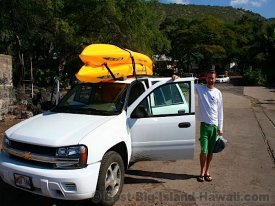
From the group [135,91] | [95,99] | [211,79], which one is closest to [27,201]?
[95,99]

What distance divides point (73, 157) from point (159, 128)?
1613 mm

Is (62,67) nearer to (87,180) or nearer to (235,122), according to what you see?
(235,122)

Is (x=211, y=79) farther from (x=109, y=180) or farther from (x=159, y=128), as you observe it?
(x=109, y=180)

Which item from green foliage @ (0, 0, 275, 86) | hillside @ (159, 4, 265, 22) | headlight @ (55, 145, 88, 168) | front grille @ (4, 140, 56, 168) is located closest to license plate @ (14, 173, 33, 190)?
front grille @ (4, 140, 56, 168)

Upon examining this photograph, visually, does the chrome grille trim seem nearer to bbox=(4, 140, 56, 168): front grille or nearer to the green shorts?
bbox=(4, 140, 56, 168): front grille

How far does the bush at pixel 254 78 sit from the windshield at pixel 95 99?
4250 cm

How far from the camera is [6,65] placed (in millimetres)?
11992

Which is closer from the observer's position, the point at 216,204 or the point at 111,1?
the point at 216,204

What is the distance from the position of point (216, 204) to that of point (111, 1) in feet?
54.3

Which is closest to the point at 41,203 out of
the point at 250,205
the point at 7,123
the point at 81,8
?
the point at 250,205

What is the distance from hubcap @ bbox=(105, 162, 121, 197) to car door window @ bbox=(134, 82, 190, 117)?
2.91 ft

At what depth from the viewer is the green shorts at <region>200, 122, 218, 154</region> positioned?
604cm

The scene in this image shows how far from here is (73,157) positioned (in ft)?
14.9

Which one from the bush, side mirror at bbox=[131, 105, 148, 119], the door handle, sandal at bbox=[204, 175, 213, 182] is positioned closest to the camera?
side mirror at bbox=[131, 105, 148, 119]
